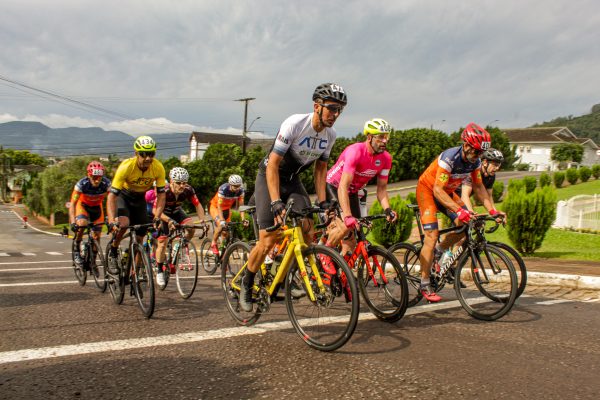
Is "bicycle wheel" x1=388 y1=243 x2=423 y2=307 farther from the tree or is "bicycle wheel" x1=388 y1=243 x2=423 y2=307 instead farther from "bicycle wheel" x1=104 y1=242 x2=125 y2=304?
the tree

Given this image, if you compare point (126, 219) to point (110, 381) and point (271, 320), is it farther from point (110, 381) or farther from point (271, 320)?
point (110, 381)

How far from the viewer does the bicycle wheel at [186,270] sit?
6.88m

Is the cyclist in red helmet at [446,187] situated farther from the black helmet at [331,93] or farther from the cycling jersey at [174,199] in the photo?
the cycling jersey at [174,199]

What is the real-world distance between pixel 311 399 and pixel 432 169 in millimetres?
3993

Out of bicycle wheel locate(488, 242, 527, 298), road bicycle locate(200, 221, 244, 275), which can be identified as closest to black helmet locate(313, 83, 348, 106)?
bicycle wheel locate(488, 242, 527, 298)

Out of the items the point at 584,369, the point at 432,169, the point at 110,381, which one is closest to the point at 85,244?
the point at 110,381

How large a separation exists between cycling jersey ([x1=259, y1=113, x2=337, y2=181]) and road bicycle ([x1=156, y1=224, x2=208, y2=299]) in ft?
9.65

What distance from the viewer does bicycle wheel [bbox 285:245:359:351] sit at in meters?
3.86

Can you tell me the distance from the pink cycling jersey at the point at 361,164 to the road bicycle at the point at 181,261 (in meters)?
2.75

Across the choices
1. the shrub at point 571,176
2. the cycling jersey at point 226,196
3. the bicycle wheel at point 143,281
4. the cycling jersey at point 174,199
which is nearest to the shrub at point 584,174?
the shrub at point 571,176

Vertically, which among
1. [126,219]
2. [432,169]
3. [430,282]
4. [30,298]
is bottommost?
[30,298]

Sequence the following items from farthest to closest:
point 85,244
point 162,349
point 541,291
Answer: point 85,244 → point 541,291 → point 162,349

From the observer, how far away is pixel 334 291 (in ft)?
13.5

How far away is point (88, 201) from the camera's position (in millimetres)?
8539
